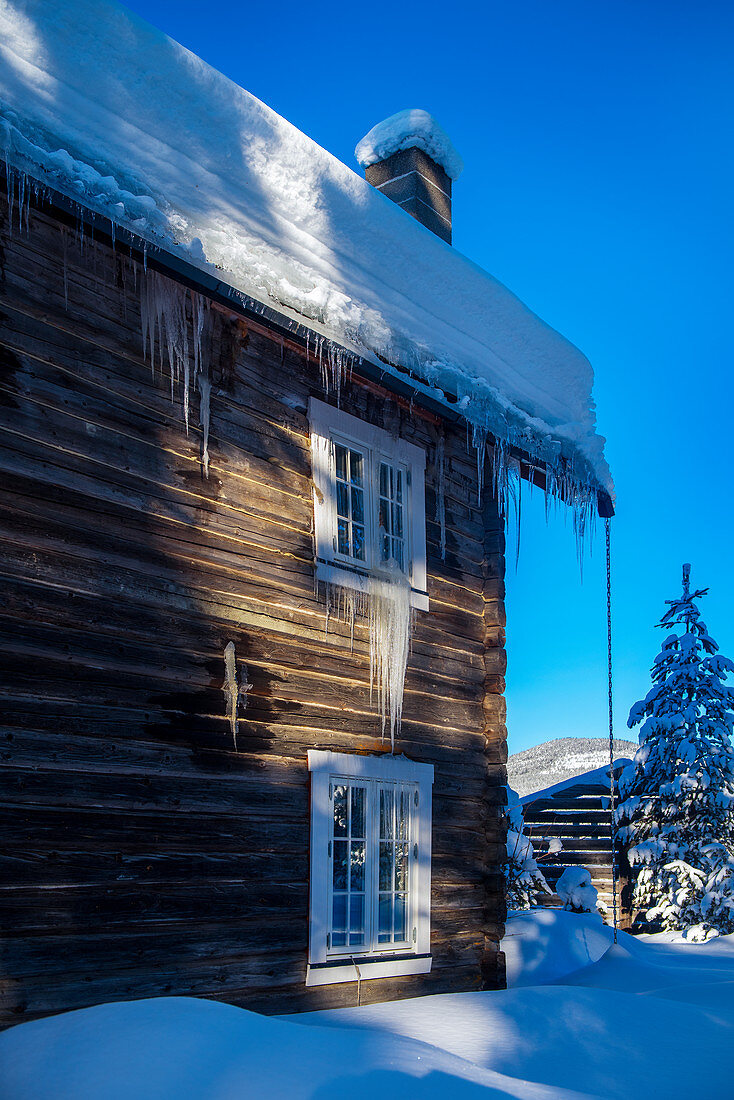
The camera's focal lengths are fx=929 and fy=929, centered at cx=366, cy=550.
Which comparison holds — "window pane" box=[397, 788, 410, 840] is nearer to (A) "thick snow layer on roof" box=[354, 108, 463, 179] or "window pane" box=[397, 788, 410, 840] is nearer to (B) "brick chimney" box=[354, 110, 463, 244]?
(B) "brick chimney" box=[354, 110, 463, 244]

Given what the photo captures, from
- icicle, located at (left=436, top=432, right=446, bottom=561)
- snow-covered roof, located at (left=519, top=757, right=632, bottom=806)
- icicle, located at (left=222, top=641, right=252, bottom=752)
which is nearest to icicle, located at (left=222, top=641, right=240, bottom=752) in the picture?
icicle, located at (left=222, top=641, right=252, bottom=752)

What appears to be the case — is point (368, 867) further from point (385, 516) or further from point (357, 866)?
point (385, 516)

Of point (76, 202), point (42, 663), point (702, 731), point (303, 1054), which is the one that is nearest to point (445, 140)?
point (76, 202)

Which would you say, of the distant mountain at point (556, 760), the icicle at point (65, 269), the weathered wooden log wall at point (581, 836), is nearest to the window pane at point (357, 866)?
the icicle at point (65, 269)

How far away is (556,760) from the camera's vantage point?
1411 inches

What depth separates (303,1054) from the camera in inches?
152

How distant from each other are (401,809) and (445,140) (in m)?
7.39

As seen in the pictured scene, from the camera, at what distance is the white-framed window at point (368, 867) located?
6430mm

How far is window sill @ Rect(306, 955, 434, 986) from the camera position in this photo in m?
6.29

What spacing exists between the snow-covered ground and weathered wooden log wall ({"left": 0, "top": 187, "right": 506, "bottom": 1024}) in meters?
0.67

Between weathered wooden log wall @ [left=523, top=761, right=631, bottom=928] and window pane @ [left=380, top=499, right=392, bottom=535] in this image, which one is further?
weathered wooden log wall @ [left=523, top=761, right=631, bottom=928]

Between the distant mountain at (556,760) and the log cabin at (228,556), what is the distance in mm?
24312

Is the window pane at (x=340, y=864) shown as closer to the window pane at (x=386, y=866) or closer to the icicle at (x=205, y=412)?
the window pane at (x=386, y=866)

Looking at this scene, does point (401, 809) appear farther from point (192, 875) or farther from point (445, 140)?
point (445, 140)
